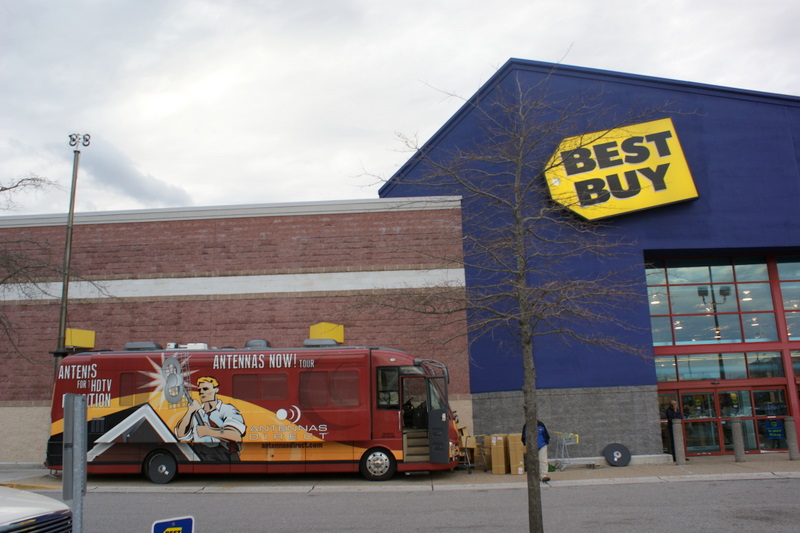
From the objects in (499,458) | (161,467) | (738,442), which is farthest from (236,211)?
(738,442)

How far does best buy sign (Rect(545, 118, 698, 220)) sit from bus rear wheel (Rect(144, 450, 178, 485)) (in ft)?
39.7

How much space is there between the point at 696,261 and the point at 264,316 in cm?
1322

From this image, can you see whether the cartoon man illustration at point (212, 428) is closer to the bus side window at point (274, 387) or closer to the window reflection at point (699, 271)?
the bus side window at point (274, 387)

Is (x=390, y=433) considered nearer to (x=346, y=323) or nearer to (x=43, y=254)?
(x=346, y=323)

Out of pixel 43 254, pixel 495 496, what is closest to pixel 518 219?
pixel 495 496

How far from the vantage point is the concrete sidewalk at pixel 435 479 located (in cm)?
1485

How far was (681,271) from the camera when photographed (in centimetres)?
1984

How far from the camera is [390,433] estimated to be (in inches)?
611

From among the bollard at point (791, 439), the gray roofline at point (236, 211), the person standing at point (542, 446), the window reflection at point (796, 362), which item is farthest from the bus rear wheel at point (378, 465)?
the window reflection at point (796, 362)

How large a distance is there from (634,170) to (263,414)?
Answer: 12.1 meters

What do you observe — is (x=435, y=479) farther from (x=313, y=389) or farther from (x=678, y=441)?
(x=678, y=441)

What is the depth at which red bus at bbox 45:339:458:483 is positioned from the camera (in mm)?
15531

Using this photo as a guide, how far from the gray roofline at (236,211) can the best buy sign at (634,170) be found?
3.81 metres

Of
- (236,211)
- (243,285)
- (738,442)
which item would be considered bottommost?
(738,442)
